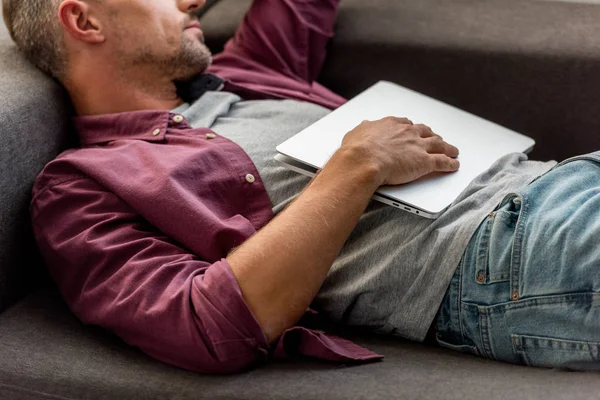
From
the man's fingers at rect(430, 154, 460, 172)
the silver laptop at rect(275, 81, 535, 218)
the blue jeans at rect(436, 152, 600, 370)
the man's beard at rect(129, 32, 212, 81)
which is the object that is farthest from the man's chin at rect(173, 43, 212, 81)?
the blue jeans at rect(436, 152, 600, 370)

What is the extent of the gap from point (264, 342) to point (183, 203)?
0.25 m

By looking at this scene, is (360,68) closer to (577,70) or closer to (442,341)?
(577,70)

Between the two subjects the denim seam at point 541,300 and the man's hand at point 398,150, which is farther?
the man's hand at point 398,150

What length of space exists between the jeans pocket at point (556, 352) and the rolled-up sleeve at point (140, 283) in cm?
35

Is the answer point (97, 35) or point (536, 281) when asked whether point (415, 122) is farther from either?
point (97, 35)

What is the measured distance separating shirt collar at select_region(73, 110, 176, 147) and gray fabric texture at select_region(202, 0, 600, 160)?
0.49 m

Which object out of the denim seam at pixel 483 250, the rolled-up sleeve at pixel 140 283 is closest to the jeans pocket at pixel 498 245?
the denim seam at pixel 483 250

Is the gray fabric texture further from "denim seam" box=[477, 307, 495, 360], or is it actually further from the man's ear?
"denim seam" box=[477, 307, 495, 360]

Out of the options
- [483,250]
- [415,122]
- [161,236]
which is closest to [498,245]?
[483,250]

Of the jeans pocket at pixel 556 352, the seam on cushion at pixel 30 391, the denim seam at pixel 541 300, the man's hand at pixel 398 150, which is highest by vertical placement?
the man's hand at pixel 398 150

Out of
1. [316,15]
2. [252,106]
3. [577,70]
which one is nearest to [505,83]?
[577,70]

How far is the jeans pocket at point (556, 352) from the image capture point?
3.13 feet

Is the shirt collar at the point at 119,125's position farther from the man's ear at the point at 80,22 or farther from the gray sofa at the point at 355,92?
the man's ear at the point at 80,22

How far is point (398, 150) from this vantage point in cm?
114
